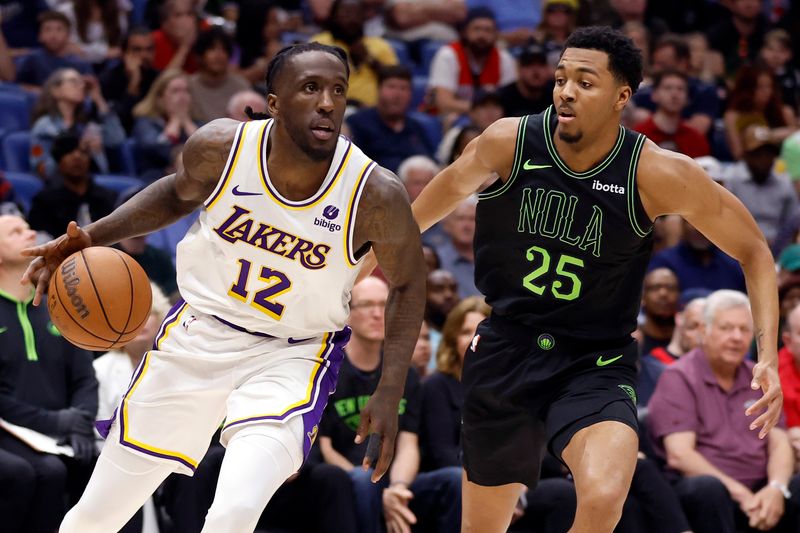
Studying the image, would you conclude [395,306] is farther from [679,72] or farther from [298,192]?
[679,72]

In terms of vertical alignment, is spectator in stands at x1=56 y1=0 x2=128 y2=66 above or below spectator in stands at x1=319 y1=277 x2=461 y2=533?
above

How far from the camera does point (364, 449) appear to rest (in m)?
6.62

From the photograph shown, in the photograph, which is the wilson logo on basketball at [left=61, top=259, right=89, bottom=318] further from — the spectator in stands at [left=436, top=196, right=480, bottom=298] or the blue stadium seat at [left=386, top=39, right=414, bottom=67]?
the blue stadium seat at [left=386, top=39, right=414, bottom=67]

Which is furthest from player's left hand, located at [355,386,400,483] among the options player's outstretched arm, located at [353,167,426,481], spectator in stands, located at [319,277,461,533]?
spectator in stands, located at [319,277,461,533]

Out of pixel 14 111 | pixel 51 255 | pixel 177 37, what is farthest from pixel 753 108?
pixel 51 255

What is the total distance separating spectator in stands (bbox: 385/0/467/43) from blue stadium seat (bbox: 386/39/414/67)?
16 centimetres

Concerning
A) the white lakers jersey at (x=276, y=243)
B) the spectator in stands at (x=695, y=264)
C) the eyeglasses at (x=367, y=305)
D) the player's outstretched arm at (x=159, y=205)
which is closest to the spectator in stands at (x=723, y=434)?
the eyeglasses at (x=367, y=305)

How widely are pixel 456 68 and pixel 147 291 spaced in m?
6.77

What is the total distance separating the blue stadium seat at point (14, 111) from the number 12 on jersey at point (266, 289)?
575cm

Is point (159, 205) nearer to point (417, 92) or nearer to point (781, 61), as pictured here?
point (417, 92)

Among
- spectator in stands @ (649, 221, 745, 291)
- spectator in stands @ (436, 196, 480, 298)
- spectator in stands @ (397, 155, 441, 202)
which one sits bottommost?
spectator in stands @ (649, 221, 745, 291)

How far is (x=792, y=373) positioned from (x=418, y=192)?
2.91 m

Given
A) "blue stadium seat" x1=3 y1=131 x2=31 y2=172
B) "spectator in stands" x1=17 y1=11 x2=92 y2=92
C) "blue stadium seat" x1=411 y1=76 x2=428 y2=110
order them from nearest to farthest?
"blue stadium seat" x1=3 y1=131 x2=31 y2=172
"spectator in stands" x1=17 y1=11 x2=92 y2=92
"blue stadium seat" x1=411 y1=76 x2=428 y2=110

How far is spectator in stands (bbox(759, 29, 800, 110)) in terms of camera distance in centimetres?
→ 1201
